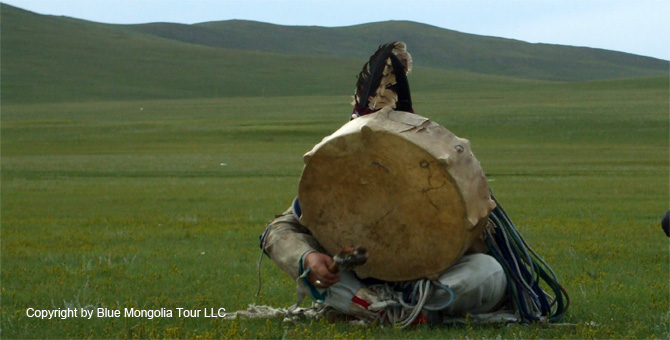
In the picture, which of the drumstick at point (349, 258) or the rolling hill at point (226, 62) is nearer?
the drumstick at point (349, 258)

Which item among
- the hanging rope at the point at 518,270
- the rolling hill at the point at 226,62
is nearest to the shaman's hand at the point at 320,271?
the hanging rope at the point at 518,270

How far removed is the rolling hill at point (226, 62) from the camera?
78625 mm

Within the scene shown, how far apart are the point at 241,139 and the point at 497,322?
28.7m

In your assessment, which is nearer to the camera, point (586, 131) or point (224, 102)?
point (586, 131)

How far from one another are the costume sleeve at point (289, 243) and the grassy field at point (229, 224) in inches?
12.1

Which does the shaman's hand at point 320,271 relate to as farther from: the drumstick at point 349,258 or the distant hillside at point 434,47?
the distant hillside at point 434,47

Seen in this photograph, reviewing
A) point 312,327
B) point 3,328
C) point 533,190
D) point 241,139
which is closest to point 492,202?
point 312,327

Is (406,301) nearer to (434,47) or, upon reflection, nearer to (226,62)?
(226,62)

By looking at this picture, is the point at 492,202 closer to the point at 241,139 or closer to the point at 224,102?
the point at 241,139

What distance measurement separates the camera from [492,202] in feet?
13.9

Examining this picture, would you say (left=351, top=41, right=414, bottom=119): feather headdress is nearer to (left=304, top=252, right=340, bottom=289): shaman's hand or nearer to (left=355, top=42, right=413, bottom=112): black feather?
(left=355, top=42, right=413, bottom=112): black feather

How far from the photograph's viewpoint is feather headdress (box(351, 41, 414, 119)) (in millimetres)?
4496

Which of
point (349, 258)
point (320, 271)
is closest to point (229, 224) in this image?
point (320, 271)

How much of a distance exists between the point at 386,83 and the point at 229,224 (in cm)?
592
